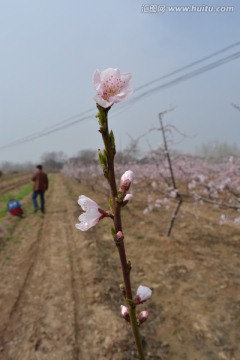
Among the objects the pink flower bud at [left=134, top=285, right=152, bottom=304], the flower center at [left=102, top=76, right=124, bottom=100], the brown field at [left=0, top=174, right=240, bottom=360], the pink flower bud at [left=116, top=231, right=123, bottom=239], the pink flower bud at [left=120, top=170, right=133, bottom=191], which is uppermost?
the flower center at [left=102, top=76, right=124, bottom=100]

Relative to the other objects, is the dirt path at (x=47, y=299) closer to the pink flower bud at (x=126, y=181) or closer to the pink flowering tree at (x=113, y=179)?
the pink flowering tree at (x=113, y=179)

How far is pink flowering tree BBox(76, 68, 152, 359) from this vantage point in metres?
1.42

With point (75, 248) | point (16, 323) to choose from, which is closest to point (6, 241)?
point (75, 248)

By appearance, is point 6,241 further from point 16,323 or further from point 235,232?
point 235,232

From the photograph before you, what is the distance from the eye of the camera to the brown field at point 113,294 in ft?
16.5

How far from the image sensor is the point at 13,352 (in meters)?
5.09

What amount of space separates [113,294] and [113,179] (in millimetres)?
5597

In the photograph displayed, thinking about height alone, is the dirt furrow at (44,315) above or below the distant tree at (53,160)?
above

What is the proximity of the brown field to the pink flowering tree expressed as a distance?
3639mm

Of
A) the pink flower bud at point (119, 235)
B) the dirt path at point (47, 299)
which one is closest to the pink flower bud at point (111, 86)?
the pink flower bud at point (119, 235)

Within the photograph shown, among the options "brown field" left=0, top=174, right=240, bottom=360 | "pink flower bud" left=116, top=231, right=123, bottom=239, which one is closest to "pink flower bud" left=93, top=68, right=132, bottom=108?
"pink flower bud" left=116, top=231, right=123, bottom=239

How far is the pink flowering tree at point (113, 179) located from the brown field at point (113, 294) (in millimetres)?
3639

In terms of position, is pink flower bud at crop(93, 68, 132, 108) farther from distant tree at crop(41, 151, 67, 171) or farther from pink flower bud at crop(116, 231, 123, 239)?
distant tree at crop(41, 151, 67, 171)

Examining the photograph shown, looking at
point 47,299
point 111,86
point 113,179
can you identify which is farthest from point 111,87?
point 47,299
